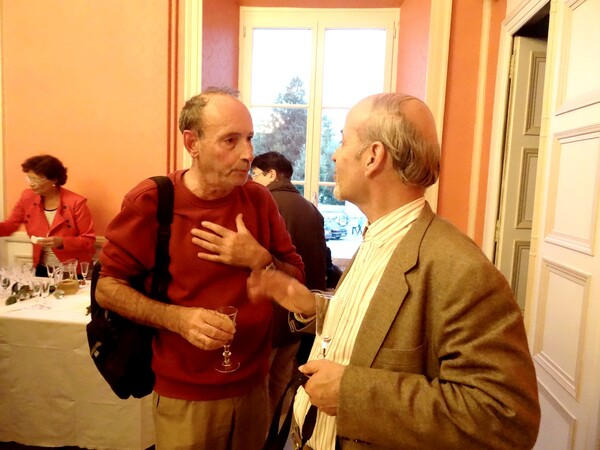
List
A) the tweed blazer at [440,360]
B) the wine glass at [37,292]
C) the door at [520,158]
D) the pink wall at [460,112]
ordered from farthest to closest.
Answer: the pink wall at [460,112]
the door at [520,158]
the wine glass at [37,292]
the tweed blazer at [440,360]

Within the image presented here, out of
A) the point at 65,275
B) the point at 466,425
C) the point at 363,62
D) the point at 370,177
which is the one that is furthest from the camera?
the point at 363,62

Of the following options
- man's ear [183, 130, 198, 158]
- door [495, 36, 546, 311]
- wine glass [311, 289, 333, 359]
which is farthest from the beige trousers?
door [495, 36, 546, 311]

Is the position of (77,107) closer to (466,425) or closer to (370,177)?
(370,177)

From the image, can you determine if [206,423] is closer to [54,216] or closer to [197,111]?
[197,111]

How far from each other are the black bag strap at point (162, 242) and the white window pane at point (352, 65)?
332 centimetres

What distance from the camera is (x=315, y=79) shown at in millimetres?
4301

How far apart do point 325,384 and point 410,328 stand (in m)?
0.21

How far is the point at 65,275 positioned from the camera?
9.73 ft

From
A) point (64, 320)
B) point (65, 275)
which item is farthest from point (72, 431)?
point (65, 275)

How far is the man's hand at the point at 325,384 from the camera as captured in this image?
871 millimetres

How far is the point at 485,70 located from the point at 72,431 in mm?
3443

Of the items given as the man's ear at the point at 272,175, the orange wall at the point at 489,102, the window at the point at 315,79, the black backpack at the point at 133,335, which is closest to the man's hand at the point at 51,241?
the man's ear at the point at 272,175

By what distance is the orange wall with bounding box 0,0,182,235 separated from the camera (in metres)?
3.49

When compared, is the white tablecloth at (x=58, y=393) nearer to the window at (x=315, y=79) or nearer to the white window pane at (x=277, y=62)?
the window at (x=315, y=79)
